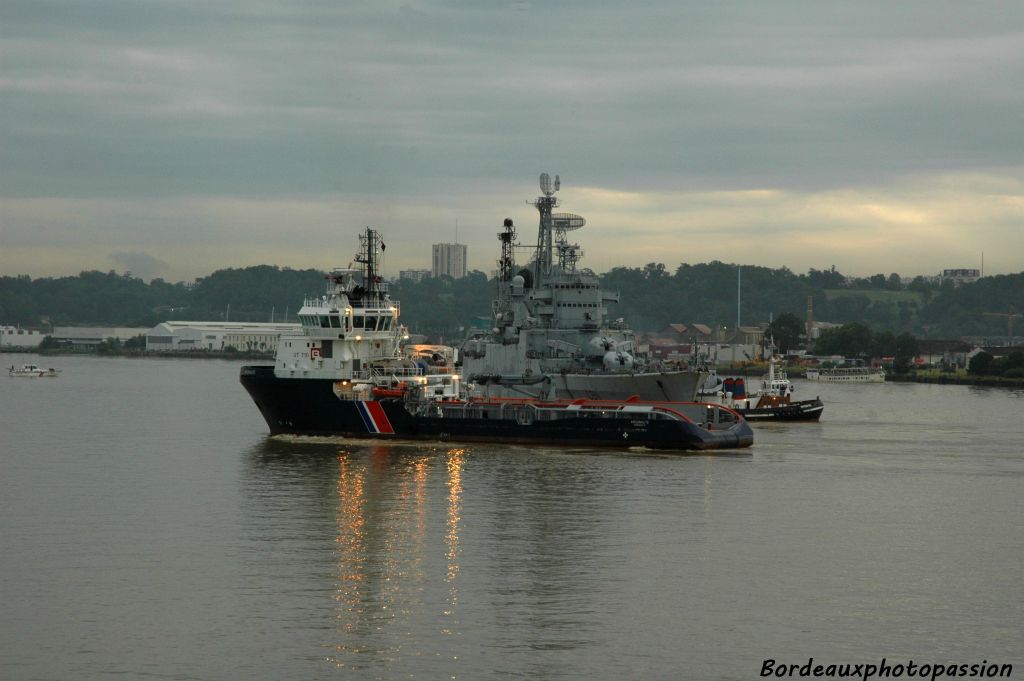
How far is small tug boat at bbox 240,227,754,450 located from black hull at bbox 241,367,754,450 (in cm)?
4

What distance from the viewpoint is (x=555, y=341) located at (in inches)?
2453

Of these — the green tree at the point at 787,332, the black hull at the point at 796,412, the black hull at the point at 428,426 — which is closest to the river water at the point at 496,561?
the black hull at the point at 428,426

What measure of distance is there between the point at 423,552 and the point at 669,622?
26.0 ft

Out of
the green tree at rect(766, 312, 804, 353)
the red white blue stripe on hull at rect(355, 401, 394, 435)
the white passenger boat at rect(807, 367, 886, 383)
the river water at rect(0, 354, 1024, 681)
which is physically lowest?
the river water at rect(0, 354, 1024, 681)

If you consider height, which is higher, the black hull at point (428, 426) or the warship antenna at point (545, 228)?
the warship antenna at point (545, 228)

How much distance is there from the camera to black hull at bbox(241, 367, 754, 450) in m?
53.9

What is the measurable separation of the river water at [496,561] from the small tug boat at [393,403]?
1.32m

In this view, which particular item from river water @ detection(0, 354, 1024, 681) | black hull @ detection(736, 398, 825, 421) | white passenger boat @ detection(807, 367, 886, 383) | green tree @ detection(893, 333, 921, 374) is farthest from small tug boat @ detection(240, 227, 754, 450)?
green tree @ detection(893, 333, 921, 374)

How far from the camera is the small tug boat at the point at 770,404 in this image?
75.5m

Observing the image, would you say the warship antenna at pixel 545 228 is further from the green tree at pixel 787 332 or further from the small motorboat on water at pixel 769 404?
the green tree at pixel 787 332

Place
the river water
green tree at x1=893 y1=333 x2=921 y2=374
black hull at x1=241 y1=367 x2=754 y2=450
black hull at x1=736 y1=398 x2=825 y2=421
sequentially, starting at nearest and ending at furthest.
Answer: the river water, black hull at x1=241 y1=367 x2=754 y2=450, black hull at x1=736 y1=398 x2=825 y2=421, green tree at x1=893 y1=333 x2=921 y2=374

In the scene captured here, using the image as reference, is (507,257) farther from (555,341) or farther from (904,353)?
(904,353)

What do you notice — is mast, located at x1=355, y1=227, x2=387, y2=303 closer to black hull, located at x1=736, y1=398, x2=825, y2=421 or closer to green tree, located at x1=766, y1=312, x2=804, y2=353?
black hull, located at x1=736, y1=398, x2=825, y2=421

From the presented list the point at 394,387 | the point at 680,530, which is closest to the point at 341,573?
the point at 680,530
